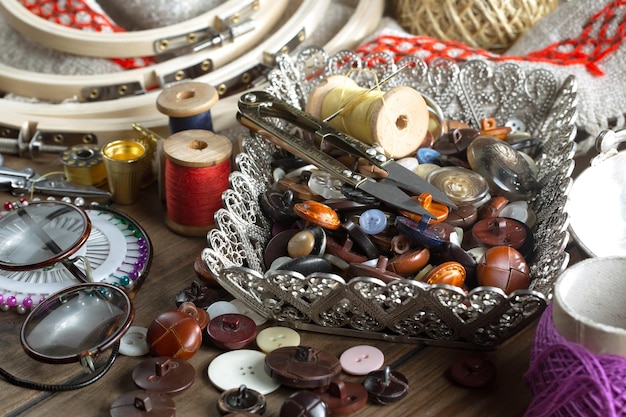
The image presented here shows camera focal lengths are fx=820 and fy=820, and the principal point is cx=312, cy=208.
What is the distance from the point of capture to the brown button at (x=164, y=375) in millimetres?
714

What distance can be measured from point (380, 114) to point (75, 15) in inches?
20.6

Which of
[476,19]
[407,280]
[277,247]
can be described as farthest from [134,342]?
[476,19]

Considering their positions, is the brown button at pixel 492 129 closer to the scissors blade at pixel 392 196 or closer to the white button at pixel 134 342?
the scissors blade at pixel 392 196

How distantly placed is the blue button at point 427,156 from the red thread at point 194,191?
0.72ft

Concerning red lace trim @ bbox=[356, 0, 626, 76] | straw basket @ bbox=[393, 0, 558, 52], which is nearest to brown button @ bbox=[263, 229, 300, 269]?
red lace trim @ bbox=[356, 0, 626, 76]

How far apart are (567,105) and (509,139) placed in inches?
3.2

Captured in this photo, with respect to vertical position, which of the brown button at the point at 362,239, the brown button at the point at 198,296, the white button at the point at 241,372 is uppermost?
the brown button at the point at 362,239

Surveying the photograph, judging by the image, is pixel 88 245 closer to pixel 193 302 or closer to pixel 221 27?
pixel 193 302

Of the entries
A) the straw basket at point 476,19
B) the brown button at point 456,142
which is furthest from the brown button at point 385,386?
the straw basket at point 476,19

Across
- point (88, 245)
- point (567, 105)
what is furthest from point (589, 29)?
point (88, 245)

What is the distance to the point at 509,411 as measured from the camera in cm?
71

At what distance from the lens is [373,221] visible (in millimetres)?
819

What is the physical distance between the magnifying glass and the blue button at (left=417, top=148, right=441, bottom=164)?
13.2 inches

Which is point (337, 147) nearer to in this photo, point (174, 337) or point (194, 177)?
point (194, 177)
